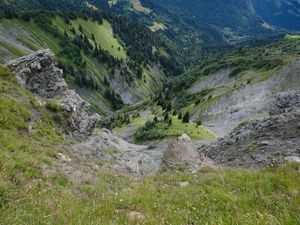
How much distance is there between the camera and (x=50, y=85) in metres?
44.0

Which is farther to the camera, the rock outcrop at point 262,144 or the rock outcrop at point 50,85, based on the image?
the rock outcrop at point 50,85

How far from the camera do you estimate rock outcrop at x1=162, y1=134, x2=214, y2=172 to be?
24477 millimetres

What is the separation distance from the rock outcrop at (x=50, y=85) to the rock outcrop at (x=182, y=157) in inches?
501

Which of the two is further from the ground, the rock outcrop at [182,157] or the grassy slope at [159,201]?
the grassy slope at [159,201]

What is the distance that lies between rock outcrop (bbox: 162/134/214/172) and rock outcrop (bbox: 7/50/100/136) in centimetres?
1273

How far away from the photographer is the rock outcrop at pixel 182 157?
2448 centimetres

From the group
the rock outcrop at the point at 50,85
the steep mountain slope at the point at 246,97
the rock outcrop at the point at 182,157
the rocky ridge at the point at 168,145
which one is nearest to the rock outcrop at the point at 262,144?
the rocky ridge at the point at 168,145

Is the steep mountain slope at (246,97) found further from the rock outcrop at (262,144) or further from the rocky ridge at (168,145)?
the rock outcrop at (262,144)

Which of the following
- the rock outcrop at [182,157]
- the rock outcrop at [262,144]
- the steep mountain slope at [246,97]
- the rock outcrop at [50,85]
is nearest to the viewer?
the rock outcrop at [182,157]

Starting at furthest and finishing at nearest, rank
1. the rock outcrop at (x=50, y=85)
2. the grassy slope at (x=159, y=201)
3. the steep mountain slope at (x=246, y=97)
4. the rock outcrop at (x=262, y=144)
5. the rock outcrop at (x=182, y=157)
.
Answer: the steep mountain slope at (x=246, y=97) → the rock outcrop at (x=50, y=85) → the rock outcrop at (x=262, y=144) → the rock outcrop at (x=182, y=157) → the grassy slope at (x=159, y=201)

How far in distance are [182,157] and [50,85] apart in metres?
24.5

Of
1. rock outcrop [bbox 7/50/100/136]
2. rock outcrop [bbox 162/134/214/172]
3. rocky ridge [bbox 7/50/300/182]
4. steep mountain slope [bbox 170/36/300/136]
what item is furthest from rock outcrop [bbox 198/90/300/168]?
steep mountain slope [bbox 170/36/300/136]

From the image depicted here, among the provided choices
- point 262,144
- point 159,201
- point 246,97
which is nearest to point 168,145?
point 262,144

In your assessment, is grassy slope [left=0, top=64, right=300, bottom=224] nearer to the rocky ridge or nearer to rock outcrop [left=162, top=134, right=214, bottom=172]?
the rocky ridge
